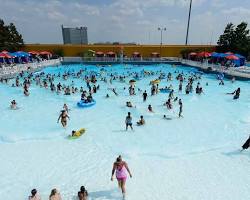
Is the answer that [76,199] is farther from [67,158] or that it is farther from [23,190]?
[67,158]

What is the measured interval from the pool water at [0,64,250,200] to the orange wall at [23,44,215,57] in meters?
30.7

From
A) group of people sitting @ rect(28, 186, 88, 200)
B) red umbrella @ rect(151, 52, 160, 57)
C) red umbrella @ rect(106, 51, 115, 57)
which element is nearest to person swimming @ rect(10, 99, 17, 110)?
group of people sitting @ rect(28, 186, 88, 200)

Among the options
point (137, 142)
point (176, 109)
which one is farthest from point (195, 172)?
point (176, 109)

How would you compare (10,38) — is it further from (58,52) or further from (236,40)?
(236,40)

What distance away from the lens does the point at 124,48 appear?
49.8m

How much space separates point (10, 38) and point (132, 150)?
132 ft

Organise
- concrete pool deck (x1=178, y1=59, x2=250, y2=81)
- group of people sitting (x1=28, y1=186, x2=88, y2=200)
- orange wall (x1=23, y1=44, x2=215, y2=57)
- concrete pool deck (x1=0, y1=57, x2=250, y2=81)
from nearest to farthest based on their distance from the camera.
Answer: group of people sitting (x1=28, y1=186, x2=88, y2=200) < concrete pool deck (x1=178, y1=59, x2=250, y2=81) < concrete pool deck (x1=0, y1=57, x2=250, y2=81) < orange wall (x1=23, y1=44, x2=215, y2=57)

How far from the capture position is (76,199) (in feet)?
25.2

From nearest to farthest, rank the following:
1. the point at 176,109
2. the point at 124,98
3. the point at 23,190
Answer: the point at 23,190
the point at 176,109
the point at 124,98

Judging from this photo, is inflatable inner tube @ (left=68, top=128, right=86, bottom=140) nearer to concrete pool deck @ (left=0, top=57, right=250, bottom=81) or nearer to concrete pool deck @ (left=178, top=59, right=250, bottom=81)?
concrete pool deck @ (left=0, top=57, right=250, bottom=81)

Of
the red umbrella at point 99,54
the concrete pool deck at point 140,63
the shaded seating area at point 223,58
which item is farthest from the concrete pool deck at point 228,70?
the red umbrella at point 99,54

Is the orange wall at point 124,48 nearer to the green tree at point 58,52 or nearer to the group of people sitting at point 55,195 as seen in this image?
the green tree at point 58,52

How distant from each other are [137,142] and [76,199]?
4.90 meters

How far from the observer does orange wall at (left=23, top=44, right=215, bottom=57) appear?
48.2m
